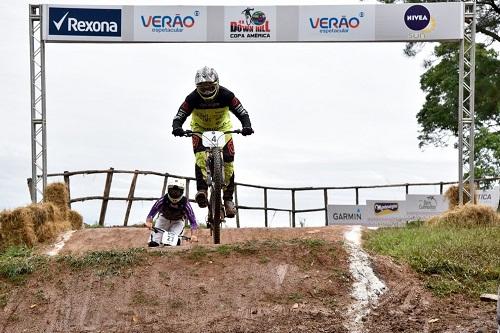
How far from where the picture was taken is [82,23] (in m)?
13.9

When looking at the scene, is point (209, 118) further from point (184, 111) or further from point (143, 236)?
point (143, 236)

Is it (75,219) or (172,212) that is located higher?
(172,212)

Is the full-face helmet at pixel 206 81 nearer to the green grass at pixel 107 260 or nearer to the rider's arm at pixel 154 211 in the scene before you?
the rider's arm at pixel 154 211

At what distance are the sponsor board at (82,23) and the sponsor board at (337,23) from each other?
3.79 meters

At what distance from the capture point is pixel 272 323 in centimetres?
684

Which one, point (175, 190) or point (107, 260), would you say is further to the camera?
point (175, 190)

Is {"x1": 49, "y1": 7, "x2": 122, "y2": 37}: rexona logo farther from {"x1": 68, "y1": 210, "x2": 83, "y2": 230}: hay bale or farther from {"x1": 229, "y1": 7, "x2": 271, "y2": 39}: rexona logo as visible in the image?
{"x1": 68, "y1": 210, "x2": 83, "y2": 230}: hay bale

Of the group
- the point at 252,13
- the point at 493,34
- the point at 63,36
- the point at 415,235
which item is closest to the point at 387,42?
the point at 252,13

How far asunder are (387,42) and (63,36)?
6614 mm

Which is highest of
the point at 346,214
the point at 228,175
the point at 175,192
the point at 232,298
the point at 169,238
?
the point at 228,175

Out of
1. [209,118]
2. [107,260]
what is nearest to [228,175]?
[209,118]

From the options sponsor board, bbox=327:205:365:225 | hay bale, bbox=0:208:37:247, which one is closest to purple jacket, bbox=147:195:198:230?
hay bale, bbox=0:208:37:247

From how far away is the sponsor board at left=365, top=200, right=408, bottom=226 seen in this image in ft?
57.9

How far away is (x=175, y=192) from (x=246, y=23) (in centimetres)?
494
